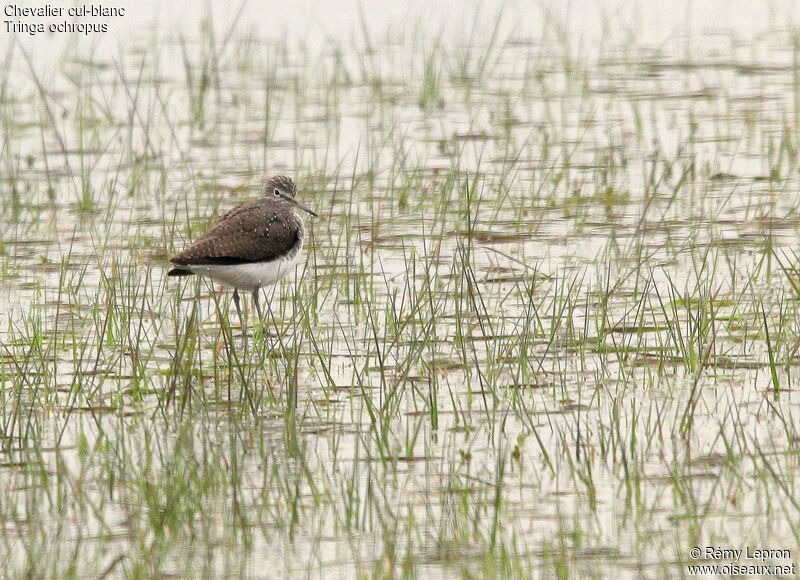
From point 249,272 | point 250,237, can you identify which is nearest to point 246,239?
point 250,237

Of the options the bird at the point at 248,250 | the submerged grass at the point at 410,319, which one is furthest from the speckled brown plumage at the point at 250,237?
the submerged grass at the point at 410,319

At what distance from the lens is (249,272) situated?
8.83 metres

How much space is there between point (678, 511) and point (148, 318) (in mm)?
4044

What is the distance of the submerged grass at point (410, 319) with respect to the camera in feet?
19.1

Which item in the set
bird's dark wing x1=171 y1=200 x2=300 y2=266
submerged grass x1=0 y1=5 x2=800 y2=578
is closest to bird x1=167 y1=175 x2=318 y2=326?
bird's dark wing x1=171 y1=200 x2=300 y2=266

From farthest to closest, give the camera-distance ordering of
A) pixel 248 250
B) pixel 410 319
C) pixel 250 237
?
pixel 250 237
pixel 248 250
pixel 410 319

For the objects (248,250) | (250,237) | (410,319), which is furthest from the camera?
(250,237)

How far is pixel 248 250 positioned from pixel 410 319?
120 centimetres

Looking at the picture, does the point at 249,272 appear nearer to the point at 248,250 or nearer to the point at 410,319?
the point at 248,250

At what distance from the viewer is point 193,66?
47.4 feet

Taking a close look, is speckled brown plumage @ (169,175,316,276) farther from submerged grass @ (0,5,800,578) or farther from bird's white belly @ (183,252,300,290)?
submerged grass @ (0,5,800,578)

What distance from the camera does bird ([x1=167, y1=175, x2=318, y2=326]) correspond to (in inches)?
340

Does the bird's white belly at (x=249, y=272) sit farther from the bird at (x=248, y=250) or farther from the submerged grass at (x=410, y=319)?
the submerged grass at (x=410, y=319)

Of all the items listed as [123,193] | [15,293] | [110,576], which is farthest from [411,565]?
[123,193]
